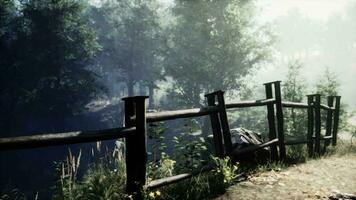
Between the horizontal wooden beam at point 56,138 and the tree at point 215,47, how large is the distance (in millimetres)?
29555

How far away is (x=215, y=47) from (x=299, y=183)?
1135 inches

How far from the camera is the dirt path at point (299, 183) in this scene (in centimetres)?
499

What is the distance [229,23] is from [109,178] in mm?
29543

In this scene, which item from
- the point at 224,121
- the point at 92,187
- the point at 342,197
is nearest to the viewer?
the point at 342,197

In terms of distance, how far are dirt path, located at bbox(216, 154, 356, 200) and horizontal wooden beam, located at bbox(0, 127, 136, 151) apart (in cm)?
175

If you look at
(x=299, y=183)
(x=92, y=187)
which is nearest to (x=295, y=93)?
(x=299, y=183)

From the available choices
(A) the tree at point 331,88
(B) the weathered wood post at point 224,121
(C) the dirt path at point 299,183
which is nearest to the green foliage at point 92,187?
(C) the dirt path at point 299,183

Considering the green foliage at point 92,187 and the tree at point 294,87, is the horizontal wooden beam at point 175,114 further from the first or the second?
the tree at point 294,87

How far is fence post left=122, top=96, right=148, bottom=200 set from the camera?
13.9 ft

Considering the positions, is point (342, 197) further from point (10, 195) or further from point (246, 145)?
point (10, 195)

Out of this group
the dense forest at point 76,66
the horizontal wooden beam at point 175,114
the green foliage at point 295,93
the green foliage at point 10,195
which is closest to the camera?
the horizontal wooden beam at point 175,114

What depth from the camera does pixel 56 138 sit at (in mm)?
3463

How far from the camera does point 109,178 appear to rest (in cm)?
568

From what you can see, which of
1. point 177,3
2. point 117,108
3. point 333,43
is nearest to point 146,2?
point 177,3
